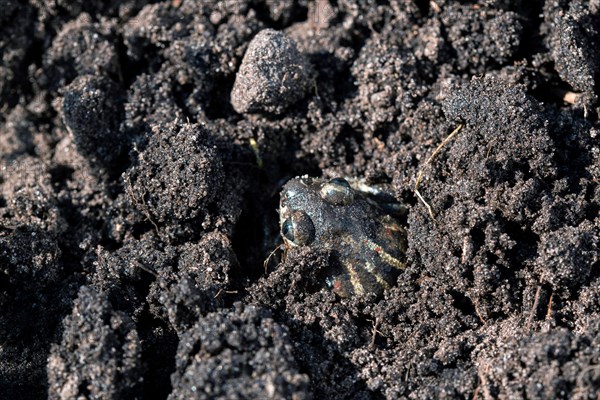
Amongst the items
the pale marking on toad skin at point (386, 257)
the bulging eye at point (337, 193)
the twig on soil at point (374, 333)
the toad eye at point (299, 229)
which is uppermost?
the bulging eye at point (337, 193)

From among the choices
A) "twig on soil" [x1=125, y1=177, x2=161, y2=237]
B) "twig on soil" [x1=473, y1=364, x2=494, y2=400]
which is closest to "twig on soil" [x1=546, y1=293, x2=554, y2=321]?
"twig on soil" [x1=473, y1=364, x2=494, y2=400]

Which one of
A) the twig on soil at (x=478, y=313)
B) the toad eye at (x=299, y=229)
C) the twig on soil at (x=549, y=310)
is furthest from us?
the toad eye at (x=299, y=229)

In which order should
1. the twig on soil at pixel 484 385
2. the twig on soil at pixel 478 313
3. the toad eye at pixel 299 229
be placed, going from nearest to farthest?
the twig on soil at pixel 484 385
the twig on soil at pixel 478 313
the toad eye at pixel 299 229

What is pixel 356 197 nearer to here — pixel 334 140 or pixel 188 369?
pixel 334 140

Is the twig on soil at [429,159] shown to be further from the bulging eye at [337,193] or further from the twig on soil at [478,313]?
the twig on soil at [478,313]

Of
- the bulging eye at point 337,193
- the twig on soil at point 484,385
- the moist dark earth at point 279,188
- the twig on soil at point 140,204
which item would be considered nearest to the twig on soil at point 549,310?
the moist dark earth at point 279,188
